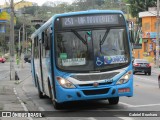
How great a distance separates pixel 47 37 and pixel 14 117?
3.12 metres

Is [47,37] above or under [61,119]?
above

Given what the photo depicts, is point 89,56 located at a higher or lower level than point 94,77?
higher

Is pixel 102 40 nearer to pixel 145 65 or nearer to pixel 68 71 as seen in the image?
pixel 68 71

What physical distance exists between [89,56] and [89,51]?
6.0 inches

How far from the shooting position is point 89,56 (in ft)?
41.8

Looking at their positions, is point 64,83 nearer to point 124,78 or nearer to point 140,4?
point 124,78

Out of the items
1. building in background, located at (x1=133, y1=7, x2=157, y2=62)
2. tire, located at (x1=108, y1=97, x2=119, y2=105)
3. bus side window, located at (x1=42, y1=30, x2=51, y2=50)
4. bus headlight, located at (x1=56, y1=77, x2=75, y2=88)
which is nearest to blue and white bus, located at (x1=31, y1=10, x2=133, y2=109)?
bus headlight, located at (x1=56, y1=77, x2=75, y2=88)

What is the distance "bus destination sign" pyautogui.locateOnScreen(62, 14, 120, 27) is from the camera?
13000 millimetres

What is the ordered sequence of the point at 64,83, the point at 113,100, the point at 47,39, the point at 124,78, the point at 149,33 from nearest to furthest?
the point at 64,83 < the point at 124,78 < the point at 47,39 < the point at 113,100 < the point at 149,33

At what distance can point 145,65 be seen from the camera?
126 ft

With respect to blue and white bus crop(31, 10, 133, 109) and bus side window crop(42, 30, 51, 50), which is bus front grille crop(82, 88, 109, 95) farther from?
bus side window crop(42, 30, 51, 50)

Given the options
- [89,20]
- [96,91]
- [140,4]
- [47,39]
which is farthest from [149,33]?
[96,91]

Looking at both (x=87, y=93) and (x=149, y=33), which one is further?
(x=149, y=33)

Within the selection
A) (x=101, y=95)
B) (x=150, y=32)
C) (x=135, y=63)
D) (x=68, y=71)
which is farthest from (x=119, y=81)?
(x=150, y=32)
